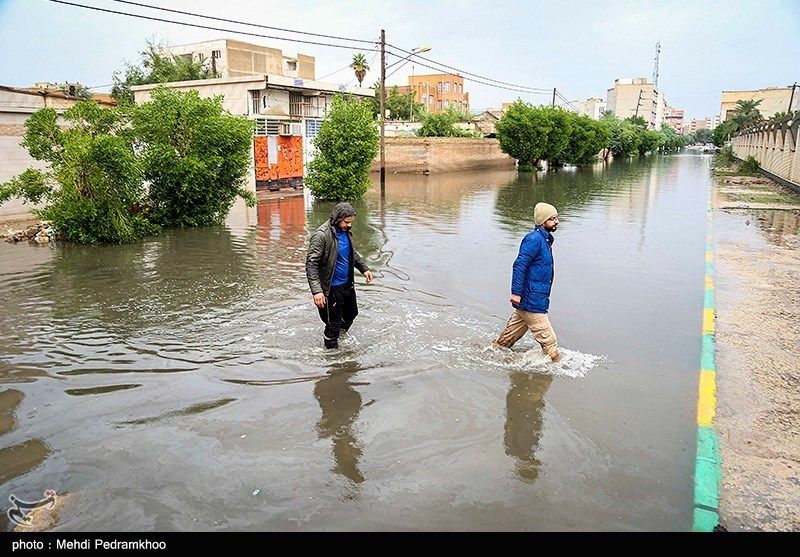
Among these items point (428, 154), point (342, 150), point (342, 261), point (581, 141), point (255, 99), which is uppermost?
point (255, 99)

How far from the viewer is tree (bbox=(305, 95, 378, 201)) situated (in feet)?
68.1

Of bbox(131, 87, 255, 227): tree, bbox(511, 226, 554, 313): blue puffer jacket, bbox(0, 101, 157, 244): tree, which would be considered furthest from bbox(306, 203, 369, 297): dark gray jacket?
bbox(131, 87, 255, 227): tree

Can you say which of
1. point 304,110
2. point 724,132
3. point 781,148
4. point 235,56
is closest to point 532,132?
point 781,148

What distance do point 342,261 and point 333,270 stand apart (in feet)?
0.52

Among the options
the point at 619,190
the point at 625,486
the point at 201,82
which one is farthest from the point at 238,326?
the point at 619,190

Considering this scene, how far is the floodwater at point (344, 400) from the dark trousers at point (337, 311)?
0.79 feet

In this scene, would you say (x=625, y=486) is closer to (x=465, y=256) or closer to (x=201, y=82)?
(x=465, y=256)

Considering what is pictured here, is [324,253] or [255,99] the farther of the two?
[255,99]

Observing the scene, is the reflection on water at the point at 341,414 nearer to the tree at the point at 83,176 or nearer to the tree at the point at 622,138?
the tree at the point at 83,176

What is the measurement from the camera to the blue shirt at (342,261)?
20.1 feet

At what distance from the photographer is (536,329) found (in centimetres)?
594

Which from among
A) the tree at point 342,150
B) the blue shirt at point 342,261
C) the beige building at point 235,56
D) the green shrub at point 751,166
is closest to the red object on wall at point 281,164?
the tree at point 342,150

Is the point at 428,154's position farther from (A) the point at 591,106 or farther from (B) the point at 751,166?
(A) the point at 591,106
